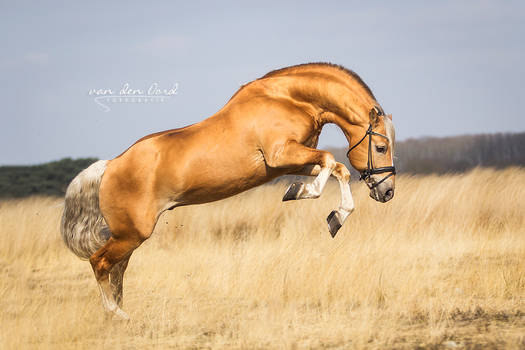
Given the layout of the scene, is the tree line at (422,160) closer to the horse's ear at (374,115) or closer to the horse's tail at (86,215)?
the horse's ear at (374,115)

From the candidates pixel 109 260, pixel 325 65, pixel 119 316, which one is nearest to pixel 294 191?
pixel 325 65

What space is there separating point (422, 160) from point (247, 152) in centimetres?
2151

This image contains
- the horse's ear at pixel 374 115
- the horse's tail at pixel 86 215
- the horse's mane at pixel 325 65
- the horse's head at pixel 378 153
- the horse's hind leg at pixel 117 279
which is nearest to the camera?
the horse's ear at pixel 374 115

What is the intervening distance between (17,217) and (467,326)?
32.1ft

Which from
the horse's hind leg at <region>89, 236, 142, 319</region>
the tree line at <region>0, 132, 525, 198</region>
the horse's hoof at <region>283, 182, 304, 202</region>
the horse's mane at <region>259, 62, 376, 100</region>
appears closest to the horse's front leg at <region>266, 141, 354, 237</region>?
the horse's hoof at <region>283, 182, 304, 202</region>

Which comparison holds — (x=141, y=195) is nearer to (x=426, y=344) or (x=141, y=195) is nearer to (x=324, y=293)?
(x=324, y=293)

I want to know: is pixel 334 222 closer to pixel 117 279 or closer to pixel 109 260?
pixel 109 260

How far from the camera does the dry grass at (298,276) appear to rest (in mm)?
5855

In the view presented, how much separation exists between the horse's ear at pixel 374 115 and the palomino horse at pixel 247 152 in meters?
0.01

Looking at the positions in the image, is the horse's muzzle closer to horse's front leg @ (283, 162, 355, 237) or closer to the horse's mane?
horse's front leg @ (283, 162, 355, 237)

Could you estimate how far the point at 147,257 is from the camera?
1052 centimetres

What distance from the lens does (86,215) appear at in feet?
23.8

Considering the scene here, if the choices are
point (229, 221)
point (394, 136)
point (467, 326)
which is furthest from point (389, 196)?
point (229, 221)

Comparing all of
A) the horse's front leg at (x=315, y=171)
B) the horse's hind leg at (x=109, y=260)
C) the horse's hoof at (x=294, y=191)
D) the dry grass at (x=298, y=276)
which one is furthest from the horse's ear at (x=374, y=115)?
the horse's hind leg at (x=109, y=260)
